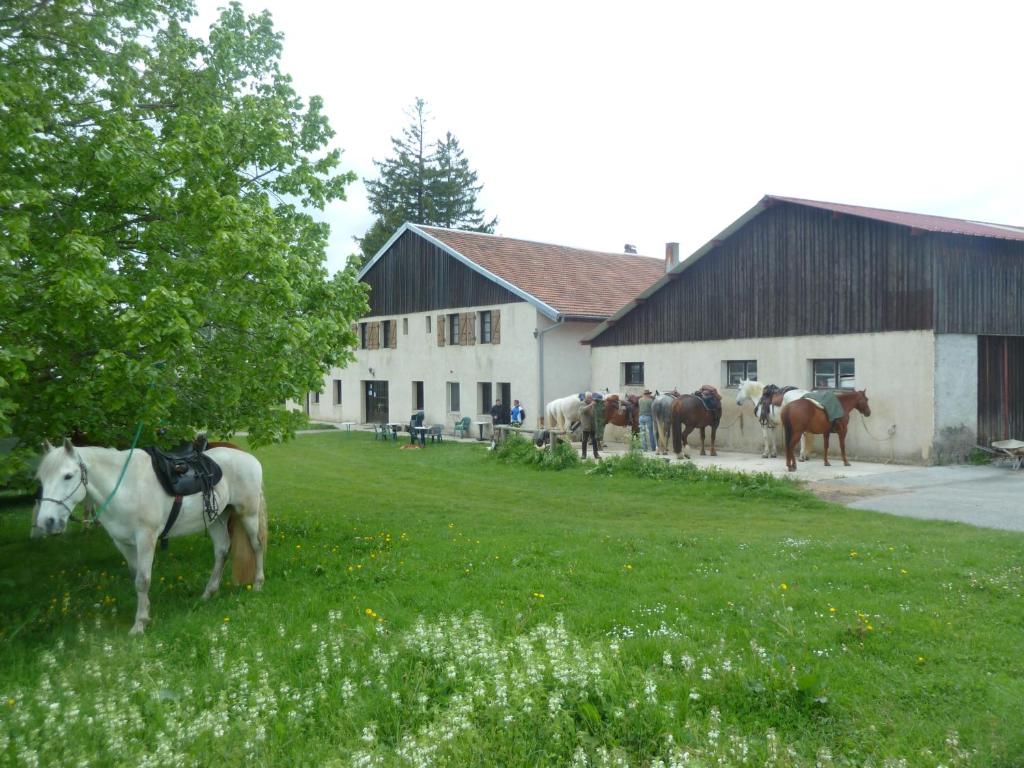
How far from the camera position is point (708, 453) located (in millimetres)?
22469

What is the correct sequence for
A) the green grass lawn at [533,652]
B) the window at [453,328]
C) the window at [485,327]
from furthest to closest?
the window at [453,328]
the window at [485,327]
the green grass lawn at [533,652]

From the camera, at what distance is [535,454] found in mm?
20578

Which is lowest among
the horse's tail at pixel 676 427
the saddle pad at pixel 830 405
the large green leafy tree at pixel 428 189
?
the horse's tail at pixel 676 427

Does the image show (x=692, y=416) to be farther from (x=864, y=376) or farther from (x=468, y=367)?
(x=468, y=367)

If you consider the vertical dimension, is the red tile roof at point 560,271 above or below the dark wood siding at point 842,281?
above

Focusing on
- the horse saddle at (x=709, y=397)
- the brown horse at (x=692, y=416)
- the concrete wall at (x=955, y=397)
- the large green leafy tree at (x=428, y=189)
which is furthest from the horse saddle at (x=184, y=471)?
the large green leafy tree at (x=428, y=189)

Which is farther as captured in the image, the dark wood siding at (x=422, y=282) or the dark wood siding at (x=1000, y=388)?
the dark wood siding at (x=422, y=282)

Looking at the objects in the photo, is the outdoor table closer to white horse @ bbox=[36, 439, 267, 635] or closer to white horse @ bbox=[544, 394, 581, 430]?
white horse @ bbox=[544, 394, 581, 430]

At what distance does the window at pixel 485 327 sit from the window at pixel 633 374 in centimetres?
605

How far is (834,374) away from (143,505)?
17606mm

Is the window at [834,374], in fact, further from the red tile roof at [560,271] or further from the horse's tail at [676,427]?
the red tile roof at [560,271]

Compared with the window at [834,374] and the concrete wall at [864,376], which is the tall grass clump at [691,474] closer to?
the concrete wall at [864,376]

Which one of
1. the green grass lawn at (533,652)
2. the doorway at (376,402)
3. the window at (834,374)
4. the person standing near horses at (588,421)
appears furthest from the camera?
the doorway at (376,402)

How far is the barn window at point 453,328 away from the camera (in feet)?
106
